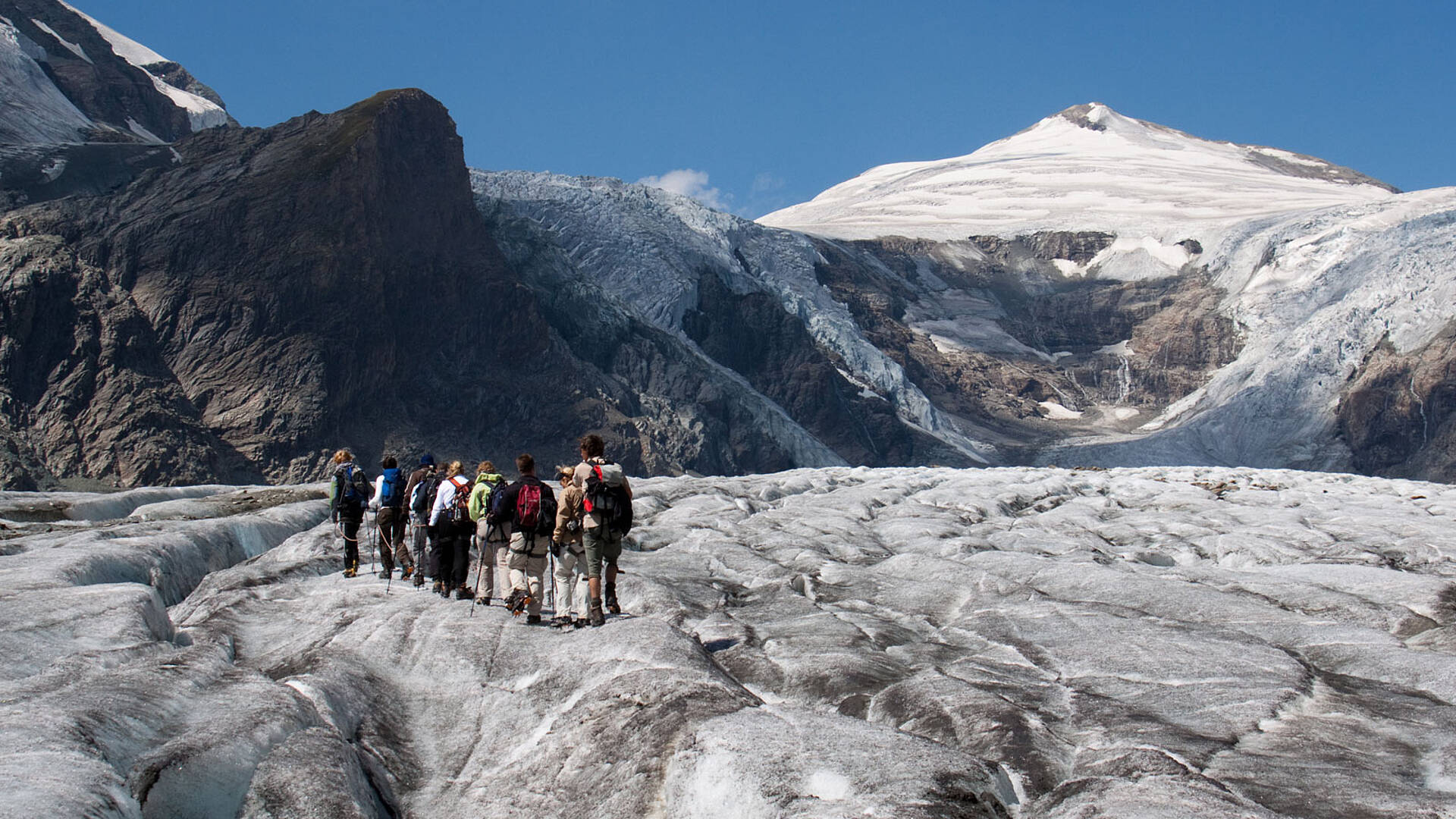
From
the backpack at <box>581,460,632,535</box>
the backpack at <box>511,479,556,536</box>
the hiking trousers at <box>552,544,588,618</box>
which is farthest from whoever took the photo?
the hiking trousers at <box>552,544,588,618</box>

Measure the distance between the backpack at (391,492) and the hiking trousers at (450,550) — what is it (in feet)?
6.58

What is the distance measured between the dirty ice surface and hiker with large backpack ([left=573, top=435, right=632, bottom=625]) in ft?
2.14

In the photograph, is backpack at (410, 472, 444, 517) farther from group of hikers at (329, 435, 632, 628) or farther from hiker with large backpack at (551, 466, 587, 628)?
hiker with large backpack at (551, 466, 587, 628)

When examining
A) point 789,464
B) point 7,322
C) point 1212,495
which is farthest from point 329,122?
point 1212,495

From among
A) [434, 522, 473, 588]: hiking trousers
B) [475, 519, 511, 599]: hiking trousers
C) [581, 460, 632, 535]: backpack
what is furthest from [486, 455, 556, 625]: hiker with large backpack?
[434, 522, 473, 588]: hiking trousers

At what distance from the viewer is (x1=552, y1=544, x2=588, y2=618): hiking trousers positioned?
13.6 meters

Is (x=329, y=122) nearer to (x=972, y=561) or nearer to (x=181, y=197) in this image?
(x=181, y=197)

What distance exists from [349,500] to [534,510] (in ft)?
19.6

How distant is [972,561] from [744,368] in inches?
4952

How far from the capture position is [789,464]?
4707 inches

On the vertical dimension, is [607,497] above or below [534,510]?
above

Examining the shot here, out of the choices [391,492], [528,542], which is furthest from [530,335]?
[528,542]

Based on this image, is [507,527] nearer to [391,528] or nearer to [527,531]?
[527,531]

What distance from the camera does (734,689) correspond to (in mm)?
10633
